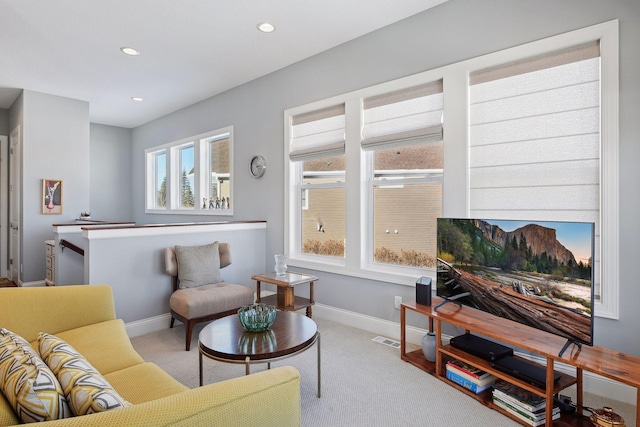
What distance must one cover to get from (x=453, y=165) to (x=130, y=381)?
8.43ft

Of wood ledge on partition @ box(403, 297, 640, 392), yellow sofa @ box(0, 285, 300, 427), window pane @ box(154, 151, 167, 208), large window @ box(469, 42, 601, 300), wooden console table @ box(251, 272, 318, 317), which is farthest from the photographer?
window pane @ box(154, 151, 167, 208)

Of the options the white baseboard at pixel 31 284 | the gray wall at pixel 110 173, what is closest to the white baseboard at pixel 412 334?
the white baseboard at pixel 31 284

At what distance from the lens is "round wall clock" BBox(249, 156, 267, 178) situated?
4422 mm

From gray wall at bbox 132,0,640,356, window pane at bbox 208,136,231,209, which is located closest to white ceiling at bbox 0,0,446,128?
gray wall at bbox 132,0,640,356

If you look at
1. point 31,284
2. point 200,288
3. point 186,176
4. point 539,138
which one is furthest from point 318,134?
point 31,284

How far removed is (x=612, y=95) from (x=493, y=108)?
70 centimetres

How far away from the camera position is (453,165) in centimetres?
282

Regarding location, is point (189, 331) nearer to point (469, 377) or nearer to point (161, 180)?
point (469, 377)

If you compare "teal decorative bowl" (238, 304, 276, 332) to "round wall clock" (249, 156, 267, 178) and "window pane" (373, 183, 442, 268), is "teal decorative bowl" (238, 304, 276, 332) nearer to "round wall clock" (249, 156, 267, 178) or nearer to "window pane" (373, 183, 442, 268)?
"window pane" (373, 183, 442, 268)

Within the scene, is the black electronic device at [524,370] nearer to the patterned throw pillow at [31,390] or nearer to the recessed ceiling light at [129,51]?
the patterned throw pillow at [31,390]

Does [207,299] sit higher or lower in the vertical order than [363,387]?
higher

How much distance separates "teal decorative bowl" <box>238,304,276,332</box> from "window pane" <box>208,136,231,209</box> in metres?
3.23

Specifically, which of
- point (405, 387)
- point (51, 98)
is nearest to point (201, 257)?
point (405, 387)

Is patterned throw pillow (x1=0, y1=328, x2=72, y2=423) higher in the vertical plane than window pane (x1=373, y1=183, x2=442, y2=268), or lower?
lower
